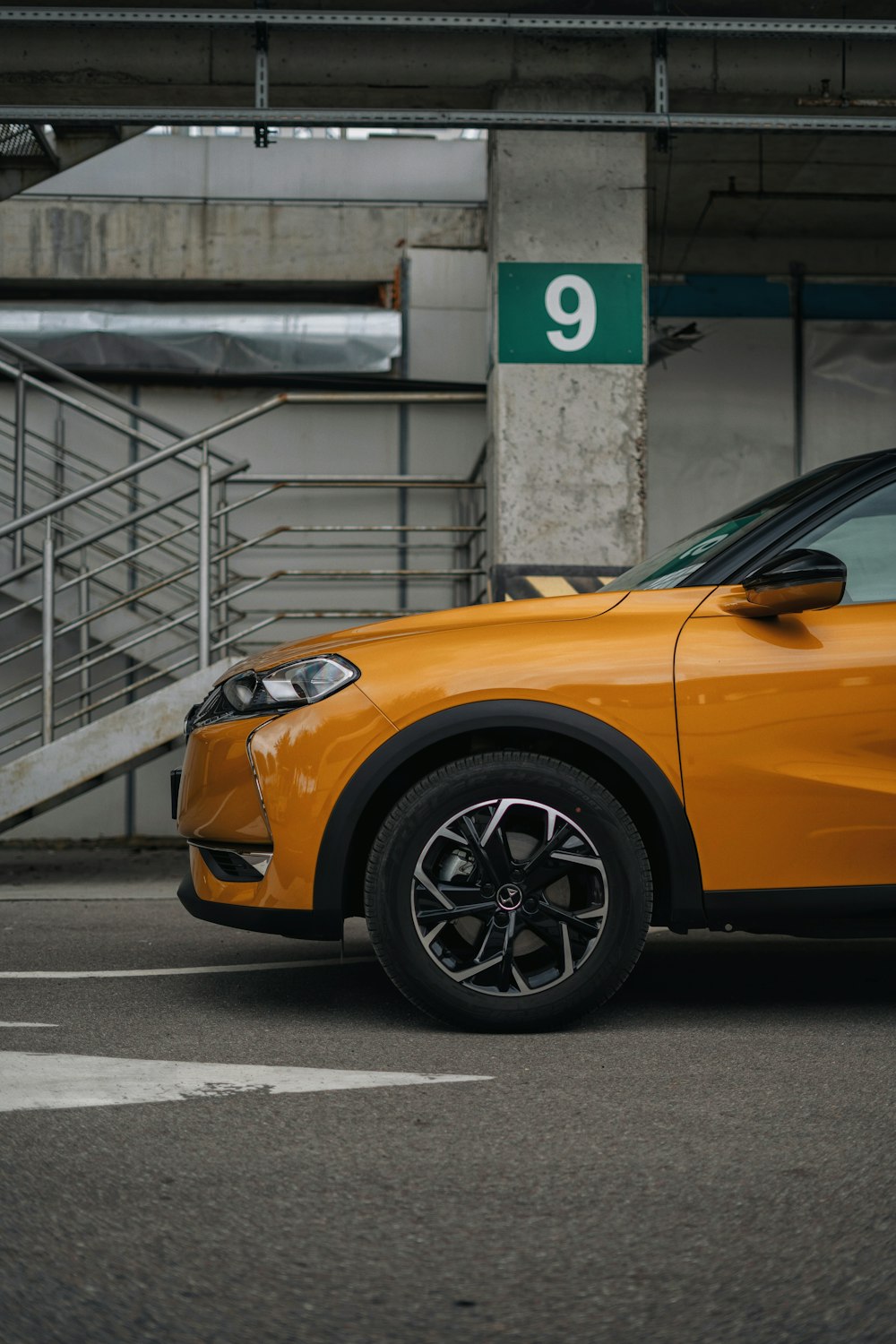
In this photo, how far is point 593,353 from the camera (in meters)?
8.23

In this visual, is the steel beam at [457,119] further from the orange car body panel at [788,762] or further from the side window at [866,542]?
the orange car body panel at [788,762]

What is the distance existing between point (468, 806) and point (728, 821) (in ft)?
2.35

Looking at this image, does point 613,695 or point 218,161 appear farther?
point 218,161

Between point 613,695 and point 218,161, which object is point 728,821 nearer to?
point 613,695

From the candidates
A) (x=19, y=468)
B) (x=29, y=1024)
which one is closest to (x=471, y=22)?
(x=19, y=468)

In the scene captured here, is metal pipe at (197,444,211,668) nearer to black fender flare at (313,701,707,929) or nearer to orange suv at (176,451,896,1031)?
orange suv at (176,451,896,1031)

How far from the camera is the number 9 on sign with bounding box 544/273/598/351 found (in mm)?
8250

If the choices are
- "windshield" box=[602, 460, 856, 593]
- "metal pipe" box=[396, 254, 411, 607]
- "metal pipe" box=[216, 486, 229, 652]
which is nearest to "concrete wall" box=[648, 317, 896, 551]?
"metal pipe" box=[396, 254, 411, 607]

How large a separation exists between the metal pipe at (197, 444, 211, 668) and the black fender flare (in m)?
4.18

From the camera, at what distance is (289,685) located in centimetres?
394

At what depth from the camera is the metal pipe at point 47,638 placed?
7605 millimetres

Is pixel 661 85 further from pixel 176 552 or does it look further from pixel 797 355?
pixel 176 552

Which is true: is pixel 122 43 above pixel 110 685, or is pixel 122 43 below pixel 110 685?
above

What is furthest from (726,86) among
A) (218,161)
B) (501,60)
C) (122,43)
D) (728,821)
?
(728,821)
